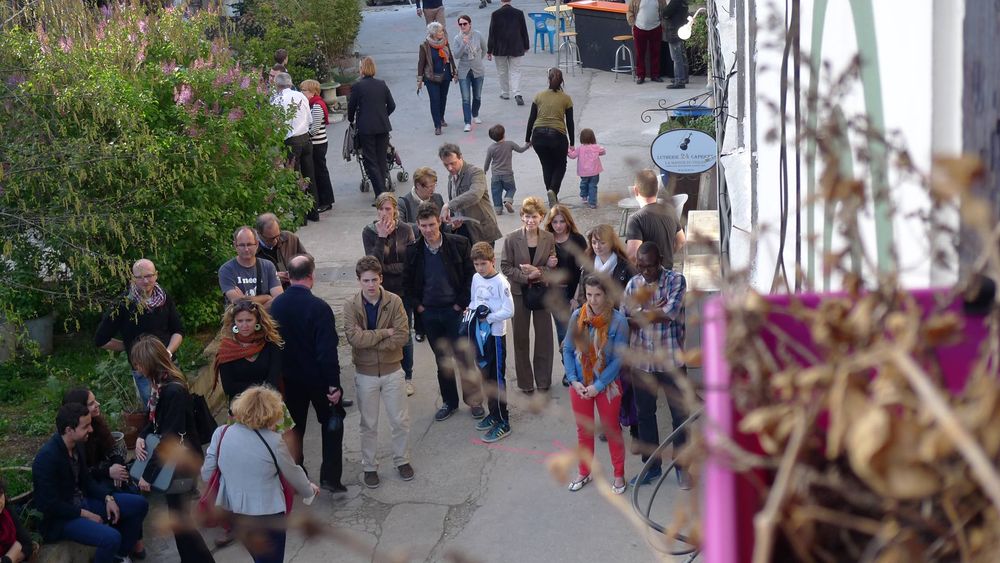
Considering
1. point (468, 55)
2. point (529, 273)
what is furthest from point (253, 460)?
point (468, 55)

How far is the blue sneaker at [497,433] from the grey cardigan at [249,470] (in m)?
2.56

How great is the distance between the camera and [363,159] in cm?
1434

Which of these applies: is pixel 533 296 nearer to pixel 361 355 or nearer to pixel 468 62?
pixel 361 355

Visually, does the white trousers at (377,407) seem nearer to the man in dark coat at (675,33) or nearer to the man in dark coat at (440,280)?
the man in dark coat at (440,280)

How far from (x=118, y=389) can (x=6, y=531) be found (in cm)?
253

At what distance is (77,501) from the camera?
6.85 meters

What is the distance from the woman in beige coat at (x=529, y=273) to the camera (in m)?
8.82

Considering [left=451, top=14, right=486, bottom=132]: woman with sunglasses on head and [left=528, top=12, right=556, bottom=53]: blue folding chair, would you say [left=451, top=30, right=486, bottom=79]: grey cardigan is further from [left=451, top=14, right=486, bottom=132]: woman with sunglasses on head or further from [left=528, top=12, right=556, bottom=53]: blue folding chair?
[left=528, top=12, right=556, bottom=53]: blue folding chair

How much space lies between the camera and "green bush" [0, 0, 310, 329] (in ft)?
25.7

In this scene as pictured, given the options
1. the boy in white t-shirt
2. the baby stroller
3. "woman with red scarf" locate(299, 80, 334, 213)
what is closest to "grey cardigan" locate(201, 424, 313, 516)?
→ the boy in white t-shirt

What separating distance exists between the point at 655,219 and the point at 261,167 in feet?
14.0

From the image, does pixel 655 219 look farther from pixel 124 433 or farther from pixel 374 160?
pixel 374 160

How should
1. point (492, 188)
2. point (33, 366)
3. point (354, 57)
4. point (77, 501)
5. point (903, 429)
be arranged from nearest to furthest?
point (903, 429) < point (77, 501) < point (33, 366) < point (492, 188) < point (354, 57)

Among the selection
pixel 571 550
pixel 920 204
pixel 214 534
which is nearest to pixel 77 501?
pixel 214 534
